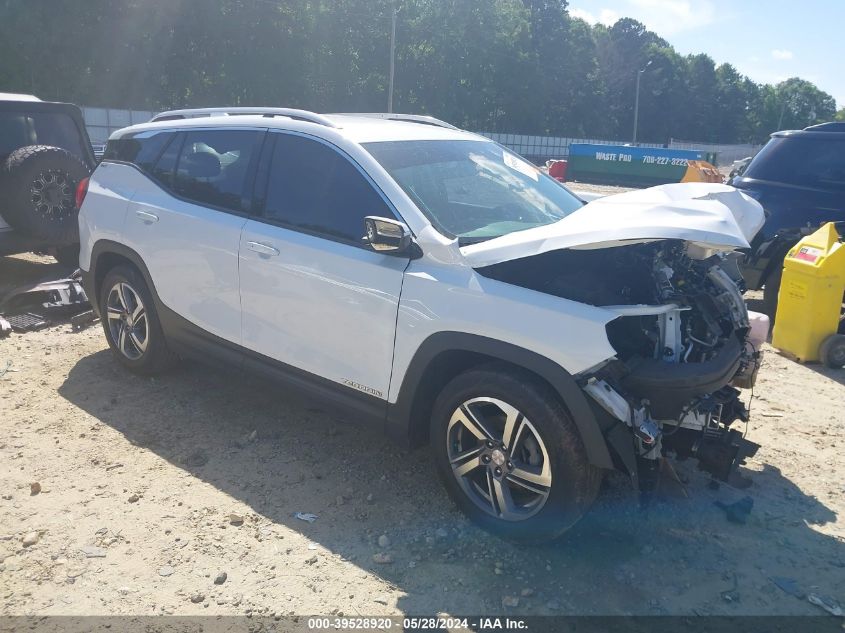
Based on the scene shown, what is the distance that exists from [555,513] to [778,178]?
619cm

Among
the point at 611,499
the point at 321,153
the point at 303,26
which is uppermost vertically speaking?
the point at 303,26

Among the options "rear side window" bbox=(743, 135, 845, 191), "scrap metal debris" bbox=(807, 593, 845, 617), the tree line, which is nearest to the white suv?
"scrap metal debris" bbox=(807, 593, 845, 617)

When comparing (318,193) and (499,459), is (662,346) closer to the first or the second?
(499,459)

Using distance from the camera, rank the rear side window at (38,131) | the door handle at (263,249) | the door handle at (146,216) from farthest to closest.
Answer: the rear side window at (38,131), the door handle at (146,216), the door handle at (263,249)

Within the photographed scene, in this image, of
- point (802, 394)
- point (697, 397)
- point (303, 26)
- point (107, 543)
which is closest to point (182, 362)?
point (107, 543)

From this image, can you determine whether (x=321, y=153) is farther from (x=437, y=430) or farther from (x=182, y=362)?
(x=182, y=362)

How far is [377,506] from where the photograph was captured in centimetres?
380

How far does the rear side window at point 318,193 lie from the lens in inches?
150

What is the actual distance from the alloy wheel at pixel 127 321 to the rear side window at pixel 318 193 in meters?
1.57

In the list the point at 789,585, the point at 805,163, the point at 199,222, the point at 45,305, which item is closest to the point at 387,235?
the point at 199,222

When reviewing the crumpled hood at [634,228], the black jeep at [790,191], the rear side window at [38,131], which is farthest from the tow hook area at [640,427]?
the rear side window at [38,131]

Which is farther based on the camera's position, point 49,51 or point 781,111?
point 781,111

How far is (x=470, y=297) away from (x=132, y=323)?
3.01 metres

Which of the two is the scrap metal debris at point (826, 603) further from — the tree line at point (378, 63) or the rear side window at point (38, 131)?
the tree line at point (378, 63)
